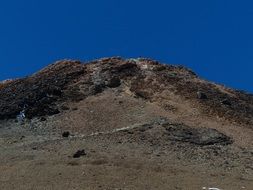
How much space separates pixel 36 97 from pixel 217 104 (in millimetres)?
13153

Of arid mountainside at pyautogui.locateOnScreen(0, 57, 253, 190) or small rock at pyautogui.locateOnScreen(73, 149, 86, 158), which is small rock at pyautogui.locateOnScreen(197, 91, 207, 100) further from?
small rock at pyautogui.locateOnScreen(73, 149, 86, 158)

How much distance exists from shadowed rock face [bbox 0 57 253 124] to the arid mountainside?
8cm

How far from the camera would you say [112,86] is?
5156 cm

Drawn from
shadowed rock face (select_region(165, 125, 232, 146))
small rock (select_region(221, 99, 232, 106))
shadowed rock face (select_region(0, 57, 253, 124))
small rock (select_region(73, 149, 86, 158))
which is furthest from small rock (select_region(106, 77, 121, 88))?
small rock (select_region(73, 149, 86, 158))

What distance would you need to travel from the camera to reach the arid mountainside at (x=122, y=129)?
1302 inches

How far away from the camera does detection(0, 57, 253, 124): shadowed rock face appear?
4925cm

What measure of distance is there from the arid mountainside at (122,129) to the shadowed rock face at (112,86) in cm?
8

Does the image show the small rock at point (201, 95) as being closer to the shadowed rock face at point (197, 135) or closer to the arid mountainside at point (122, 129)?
the arid mountainside at point (122, 129)

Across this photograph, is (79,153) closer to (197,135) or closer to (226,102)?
(197,135)

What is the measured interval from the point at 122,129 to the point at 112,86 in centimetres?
894

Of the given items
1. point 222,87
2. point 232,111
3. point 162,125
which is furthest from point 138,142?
point 222,87

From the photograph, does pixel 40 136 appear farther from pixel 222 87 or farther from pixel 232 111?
pixel 222 87

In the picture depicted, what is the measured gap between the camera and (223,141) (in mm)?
41562

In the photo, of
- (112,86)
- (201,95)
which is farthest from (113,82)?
(201,95)
